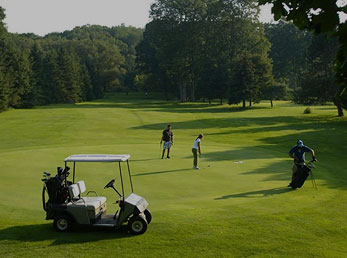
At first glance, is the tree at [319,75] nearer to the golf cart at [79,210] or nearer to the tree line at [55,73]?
the tree line at [55,73]

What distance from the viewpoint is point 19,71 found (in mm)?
75312

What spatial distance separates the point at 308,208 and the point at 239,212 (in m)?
2.41

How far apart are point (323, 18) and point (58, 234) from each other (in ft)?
29.2

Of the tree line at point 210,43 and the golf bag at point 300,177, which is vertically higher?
the tree line at point 210,43

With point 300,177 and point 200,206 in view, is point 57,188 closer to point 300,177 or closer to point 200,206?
point 200,206

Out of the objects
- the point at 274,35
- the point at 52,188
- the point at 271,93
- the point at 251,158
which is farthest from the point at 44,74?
the point at 52,188

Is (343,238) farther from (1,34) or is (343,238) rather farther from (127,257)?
(1,34)

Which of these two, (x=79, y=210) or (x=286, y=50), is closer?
(x=79, y=210)

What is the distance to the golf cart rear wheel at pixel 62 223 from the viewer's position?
1102 cm

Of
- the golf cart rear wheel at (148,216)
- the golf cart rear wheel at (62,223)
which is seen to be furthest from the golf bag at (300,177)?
the golf cart rear wheel at (62,223)

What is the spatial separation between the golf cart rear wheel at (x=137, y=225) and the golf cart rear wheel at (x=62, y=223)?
1.71 metres

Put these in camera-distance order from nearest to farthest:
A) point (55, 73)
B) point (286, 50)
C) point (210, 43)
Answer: point (210, 43) → point (55, 73) → point (286, 50)

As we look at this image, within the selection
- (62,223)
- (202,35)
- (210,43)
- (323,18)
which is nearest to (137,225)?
(62,223)

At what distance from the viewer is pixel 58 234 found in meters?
11.0
